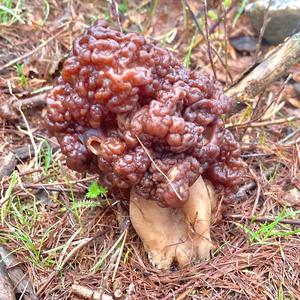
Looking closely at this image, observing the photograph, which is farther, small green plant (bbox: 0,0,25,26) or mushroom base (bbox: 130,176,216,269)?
small green plant (bbox: 0,0,25,26)

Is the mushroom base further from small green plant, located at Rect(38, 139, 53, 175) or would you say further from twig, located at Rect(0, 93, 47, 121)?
twig, located at Rect(0, 93, 47, 121)

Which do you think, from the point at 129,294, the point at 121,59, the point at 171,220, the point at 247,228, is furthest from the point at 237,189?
the point at 121,59

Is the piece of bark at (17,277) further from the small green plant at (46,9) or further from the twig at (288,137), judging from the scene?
the small green plant at (46,9)

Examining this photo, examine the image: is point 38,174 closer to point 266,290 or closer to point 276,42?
point 266,290

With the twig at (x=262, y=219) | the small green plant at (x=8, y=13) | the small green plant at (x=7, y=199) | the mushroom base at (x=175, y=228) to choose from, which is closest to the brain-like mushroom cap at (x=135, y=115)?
the mushroom base at (x=175, y=228)

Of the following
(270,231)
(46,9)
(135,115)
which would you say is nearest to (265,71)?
(270,231)

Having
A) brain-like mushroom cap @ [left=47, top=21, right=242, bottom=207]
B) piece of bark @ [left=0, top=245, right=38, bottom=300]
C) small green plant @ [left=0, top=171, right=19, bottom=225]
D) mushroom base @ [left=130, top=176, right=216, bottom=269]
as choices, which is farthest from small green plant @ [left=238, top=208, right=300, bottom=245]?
small green plant @ [left=0, top=171, right=19, bottom=225]
